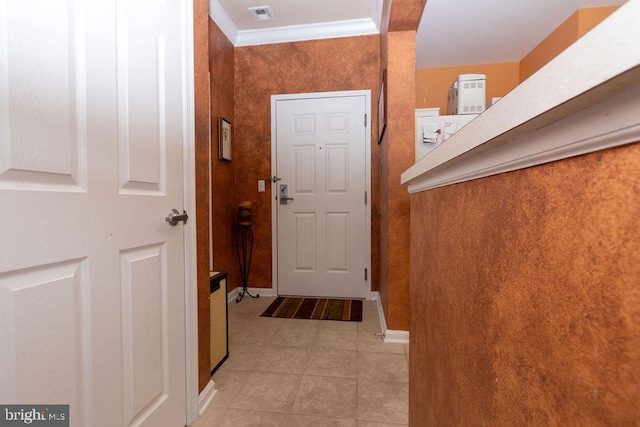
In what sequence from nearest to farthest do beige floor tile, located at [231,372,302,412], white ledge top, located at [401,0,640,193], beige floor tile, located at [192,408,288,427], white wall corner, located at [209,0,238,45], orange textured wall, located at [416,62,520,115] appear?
1. white ledge top, located at [401,0,640,193]
2. beige floor tile, located at [192,408,288,427]
3. beige floor tile, located at [231,372,302,412]
4. white wall corner, located at [209,0,238,45]
5. orange textured wall, located at [416,62,520,115]

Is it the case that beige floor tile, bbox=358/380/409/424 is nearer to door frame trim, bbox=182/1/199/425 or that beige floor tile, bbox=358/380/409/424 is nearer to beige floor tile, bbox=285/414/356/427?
beige floor tile, bbox=285/414/356/427

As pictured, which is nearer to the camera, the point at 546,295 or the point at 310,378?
the point at 546,295

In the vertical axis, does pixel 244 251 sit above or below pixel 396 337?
above

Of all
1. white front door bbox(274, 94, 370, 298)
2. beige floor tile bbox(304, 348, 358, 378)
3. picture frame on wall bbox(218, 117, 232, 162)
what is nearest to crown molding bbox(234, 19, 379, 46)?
white front door bbox(274, 94, 370, 298)

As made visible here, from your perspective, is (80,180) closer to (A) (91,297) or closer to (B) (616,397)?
(A) (91,297)

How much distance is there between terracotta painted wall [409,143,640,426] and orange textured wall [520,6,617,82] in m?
2.45

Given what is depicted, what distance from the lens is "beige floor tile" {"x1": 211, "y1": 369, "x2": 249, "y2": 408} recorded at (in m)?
1.39

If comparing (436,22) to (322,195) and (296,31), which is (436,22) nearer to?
(296,31)

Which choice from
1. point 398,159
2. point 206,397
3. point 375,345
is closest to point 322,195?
point 398,159

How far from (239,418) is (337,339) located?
2.98ft

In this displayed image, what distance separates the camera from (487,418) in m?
0.45

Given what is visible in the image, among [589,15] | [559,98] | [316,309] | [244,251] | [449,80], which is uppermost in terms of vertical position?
[589,15]

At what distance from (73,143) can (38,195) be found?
0.54 ft

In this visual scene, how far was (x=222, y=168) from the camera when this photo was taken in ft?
9.16
